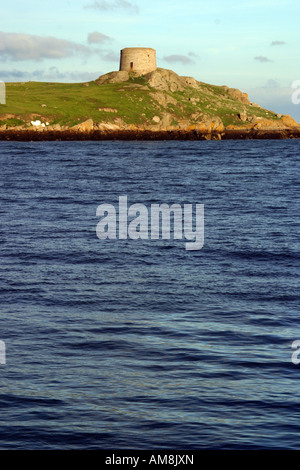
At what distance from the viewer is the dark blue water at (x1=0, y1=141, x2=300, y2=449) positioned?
10.0 meters

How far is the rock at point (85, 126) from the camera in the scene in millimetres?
153000

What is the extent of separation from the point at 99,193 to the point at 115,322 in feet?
93.2

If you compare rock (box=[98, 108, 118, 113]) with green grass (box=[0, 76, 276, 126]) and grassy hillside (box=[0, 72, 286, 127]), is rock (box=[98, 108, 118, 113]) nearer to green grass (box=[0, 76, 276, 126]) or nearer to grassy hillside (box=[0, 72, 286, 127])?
grassy hillside (box=[0, 72, 286, 127])

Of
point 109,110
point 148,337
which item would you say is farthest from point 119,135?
point 148,337

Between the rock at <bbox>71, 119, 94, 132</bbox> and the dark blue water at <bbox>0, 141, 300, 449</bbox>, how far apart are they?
12422cm

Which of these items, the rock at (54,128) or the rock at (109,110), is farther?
the rock at (109,110)

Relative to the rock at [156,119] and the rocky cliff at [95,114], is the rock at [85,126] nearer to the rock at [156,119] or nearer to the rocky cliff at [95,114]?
the rocky cliff at [95,114]

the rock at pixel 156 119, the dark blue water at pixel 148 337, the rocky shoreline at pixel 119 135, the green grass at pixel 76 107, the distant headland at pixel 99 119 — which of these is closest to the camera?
the dark blue water at pixel 148 337

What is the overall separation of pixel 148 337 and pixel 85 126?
473 ft

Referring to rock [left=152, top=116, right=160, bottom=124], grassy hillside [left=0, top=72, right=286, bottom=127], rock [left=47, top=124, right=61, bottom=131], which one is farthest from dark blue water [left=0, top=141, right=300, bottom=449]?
rock [left=152, top=116, right=160, bottom=124]

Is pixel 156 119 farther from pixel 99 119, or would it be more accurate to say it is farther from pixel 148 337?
pixel 148 337

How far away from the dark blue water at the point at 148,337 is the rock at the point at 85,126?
12422 centimetres

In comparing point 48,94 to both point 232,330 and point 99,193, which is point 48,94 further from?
point 232,330

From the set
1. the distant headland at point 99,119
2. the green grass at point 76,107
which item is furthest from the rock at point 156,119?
the green grass at point 76,107
